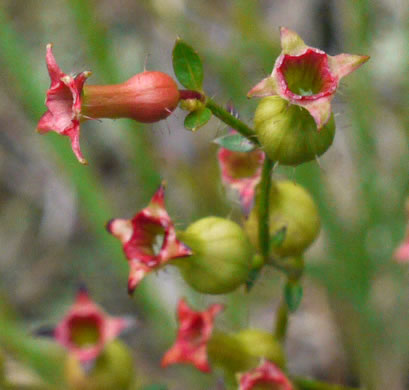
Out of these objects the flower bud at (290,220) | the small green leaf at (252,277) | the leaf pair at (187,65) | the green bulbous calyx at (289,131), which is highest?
the leaf pair at (187,65)

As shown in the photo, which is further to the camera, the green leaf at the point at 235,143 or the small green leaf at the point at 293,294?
the small green leaf at the point at 293,294

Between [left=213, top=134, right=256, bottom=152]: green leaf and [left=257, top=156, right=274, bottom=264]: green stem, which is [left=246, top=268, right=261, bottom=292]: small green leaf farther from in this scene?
[left=213, top=134, right=256, bottom=152]: green leaf

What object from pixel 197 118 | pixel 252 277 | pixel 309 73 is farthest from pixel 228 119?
pixel 252 277

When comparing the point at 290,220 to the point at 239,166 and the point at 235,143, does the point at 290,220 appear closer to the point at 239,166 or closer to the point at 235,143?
the point at 239,166

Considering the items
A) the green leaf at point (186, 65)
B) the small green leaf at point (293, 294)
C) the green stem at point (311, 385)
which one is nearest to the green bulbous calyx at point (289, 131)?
the green leaf at point (186, 65)

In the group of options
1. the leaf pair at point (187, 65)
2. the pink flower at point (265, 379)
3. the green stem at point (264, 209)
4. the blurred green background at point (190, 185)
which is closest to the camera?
the leaf pair at point (187, 65)

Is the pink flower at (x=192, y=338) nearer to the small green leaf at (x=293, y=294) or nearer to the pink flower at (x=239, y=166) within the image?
the small green leaf at (x=293, y=294)

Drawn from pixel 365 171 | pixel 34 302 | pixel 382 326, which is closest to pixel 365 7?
pixel 365 171

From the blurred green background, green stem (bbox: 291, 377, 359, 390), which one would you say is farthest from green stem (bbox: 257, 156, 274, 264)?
the blurred green background
